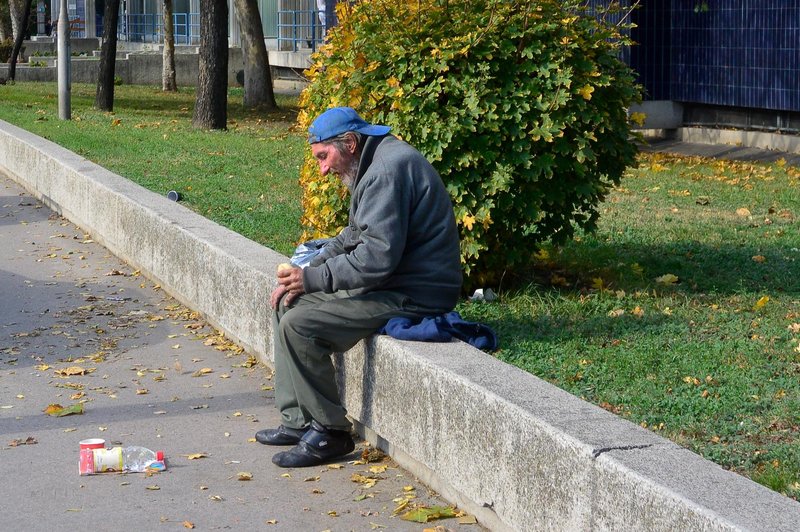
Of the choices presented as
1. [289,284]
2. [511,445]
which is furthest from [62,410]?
[511,445]

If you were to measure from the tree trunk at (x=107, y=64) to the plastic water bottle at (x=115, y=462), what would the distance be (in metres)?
20.0

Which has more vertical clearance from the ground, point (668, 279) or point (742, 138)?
point (742, 138)

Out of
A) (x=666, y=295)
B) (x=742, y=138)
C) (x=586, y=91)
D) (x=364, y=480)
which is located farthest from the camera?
(x=742, y=138)

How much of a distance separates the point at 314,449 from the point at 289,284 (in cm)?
76

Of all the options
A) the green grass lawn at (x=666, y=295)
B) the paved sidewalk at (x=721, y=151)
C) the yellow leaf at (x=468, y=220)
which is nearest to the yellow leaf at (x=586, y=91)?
the yellow leaf at (x=468, y=220)

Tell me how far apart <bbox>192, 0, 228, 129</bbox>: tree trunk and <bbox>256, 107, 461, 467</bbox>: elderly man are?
15.0m

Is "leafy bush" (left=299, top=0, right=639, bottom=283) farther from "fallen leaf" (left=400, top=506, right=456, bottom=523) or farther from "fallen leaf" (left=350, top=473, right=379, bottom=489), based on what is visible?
"fallen leaf" (left=400, top=506, right=456, bottom=523)

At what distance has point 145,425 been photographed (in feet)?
20.1

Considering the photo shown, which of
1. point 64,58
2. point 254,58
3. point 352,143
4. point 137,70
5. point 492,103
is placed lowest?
point 352,143

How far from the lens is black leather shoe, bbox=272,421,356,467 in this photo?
5.49 meters

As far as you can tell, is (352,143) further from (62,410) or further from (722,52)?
(722,52)

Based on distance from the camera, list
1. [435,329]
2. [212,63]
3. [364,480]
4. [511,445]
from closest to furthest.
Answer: [511,445] → [364,480] → [435,329] → [212,63]

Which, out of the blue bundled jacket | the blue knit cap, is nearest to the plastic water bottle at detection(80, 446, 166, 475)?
the blue bundled jacket

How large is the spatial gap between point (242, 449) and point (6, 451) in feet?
3.56
